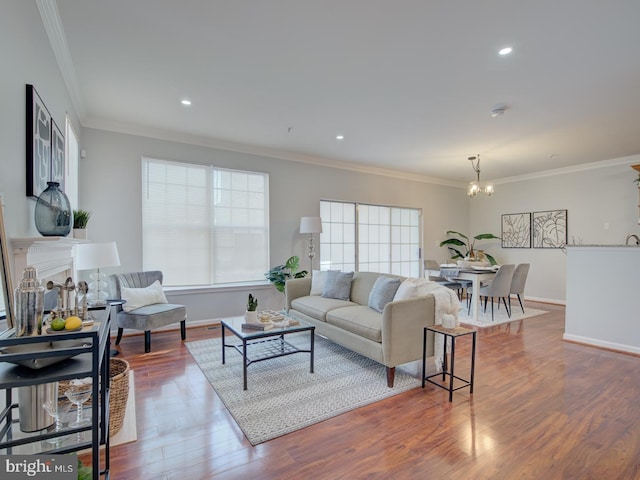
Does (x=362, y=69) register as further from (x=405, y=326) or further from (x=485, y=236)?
(x=485, y=236)

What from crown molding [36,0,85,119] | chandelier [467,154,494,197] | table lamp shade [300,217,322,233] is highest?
crown molding [36,0,85,119]

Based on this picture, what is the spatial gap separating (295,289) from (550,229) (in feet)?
19.1

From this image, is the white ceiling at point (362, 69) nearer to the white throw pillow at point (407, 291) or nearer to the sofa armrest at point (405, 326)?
the white throw pillow at point (407, 291)

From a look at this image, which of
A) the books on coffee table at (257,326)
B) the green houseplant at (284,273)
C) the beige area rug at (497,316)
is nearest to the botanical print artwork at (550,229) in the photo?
the beige area rug at (497,316)

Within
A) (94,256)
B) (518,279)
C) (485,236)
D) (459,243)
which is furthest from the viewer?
(459,243)

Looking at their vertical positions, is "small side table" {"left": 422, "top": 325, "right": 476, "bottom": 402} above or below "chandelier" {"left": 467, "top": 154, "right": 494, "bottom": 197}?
below

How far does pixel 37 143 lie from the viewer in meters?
2.02

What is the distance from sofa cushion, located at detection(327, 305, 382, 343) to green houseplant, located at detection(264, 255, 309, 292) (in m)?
1.66

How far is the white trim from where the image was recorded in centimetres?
367

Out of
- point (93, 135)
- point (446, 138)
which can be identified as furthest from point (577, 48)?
point (93, 135)

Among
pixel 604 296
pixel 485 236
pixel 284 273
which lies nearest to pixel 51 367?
pixel 284 273

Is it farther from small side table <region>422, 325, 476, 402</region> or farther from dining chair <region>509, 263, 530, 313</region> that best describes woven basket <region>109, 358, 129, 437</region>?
dining chair <region>509, 263, 530, 313</region>

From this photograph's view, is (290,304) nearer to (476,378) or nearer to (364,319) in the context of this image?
(364,319)

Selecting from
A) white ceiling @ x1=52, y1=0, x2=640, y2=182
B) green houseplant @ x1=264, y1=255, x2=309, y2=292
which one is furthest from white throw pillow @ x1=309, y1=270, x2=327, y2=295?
white ceiling @ x1=52, y1=0, x2=640, y2=182
